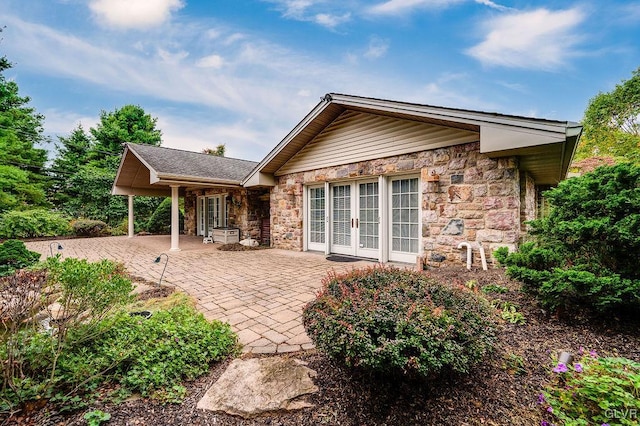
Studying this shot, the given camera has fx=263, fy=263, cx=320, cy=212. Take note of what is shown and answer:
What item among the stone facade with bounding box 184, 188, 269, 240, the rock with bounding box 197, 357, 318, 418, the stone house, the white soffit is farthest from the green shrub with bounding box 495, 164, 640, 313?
the stone facade with bounding box 184, 188, 269, 240

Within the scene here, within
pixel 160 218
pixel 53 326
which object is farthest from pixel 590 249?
pixel 160 218

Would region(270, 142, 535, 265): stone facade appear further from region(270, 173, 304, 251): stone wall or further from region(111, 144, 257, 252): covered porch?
region(111, 144, 257, 252): covered porch

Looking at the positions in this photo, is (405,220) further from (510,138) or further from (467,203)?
(510,138)

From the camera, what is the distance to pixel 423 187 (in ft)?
17.1

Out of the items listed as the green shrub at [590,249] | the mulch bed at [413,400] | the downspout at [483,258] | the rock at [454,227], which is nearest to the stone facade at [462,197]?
the rock at [454,227]

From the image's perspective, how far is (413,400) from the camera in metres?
1.45

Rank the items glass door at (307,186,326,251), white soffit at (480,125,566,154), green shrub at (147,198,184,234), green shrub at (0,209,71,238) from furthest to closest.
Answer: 1. green shrub at (147,198,184,234)
2. green shrub at (0,209,71,238)
3. glass door at (307,186,326,251)
4. white soffit at (480,125,566,154)

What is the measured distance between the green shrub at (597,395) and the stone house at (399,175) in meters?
3.22

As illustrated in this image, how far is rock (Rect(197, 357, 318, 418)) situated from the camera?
1522mm

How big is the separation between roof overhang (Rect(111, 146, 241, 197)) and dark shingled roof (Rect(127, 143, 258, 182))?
14 centimetres

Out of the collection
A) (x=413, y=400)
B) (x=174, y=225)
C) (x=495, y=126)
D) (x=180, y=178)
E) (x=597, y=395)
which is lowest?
(x=413, y=400)

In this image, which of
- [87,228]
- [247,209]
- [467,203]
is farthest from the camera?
[87,228]

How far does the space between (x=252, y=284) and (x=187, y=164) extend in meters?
6.35

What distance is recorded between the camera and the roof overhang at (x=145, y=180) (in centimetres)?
744
